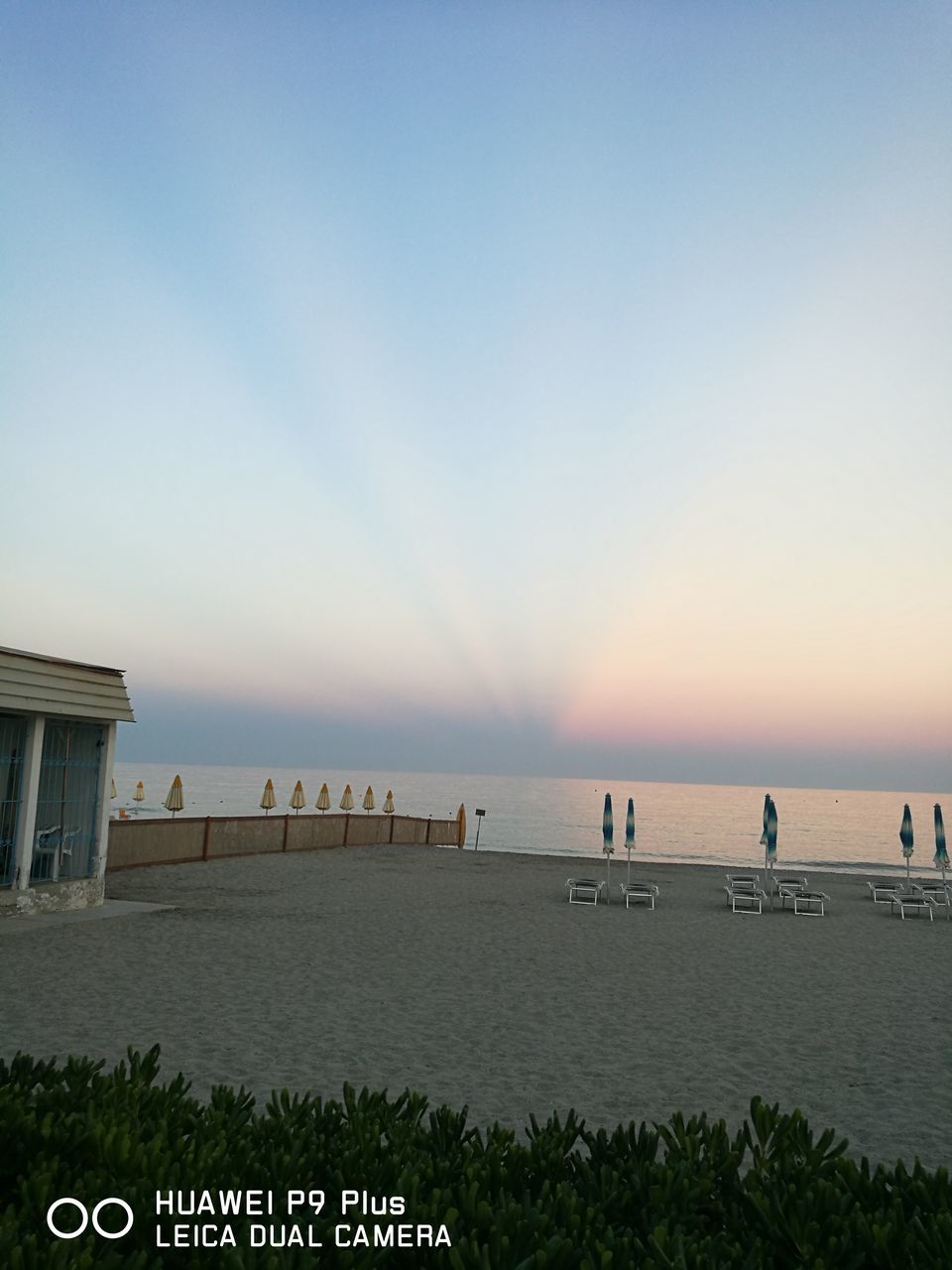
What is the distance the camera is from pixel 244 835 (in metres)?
25.2

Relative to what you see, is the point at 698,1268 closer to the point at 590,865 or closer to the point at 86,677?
the point at 86,677

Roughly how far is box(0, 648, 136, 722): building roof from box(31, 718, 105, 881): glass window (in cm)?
47

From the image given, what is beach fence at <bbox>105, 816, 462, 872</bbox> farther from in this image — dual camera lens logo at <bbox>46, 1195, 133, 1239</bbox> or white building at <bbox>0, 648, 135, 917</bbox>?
dual camera lens logo at <bbox>46, 1195, 133, 1239</bbox>

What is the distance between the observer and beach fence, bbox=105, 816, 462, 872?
2120cm

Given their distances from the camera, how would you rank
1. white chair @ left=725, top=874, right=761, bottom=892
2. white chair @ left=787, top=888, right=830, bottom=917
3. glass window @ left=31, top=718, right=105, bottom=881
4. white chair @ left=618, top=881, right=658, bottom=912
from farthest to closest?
white chair @ left=725, top=874, right=761, bottom=892, white chair @ left=618, top=881, right=658, bottom=912, white chair @ left=787, top=888, right=830, bottom=917, glass window @ left=31, top=718, right=105, bottom=881

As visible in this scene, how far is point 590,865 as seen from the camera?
30062 mm

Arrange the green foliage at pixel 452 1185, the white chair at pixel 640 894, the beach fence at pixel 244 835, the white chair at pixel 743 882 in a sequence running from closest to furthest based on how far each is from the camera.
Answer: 1. the green foliage at pixel 452 1185
2. the white chair at pixel 640 894
3. the beach fence at pixel 244 835
4. the white chair at pixel 743 882

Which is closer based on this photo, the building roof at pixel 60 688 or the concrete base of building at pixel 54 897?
the building roof at pixel 60 688

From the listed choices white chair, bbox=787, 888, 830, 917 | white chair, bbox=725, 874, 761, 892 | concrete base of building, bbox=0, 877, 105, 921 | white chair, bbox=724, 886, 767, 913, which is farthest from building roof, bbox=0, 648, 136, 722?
white chair, bbox=725, 874, 761, 892

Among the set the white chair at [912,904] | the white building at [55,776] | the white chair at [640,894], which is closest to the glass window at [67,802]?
the white building at [55,776]

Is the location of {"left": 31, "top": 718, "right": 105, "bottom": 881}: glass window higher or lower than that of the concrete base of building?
higher

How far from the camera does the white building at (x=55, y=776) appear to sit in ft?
44.3

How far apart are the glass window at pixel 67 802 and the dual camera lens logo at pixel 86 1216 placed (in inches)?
502

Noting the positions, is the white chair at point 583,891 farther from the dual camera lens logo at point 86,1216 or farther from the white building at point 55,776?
the dual camera lens logo at point 86,1216
